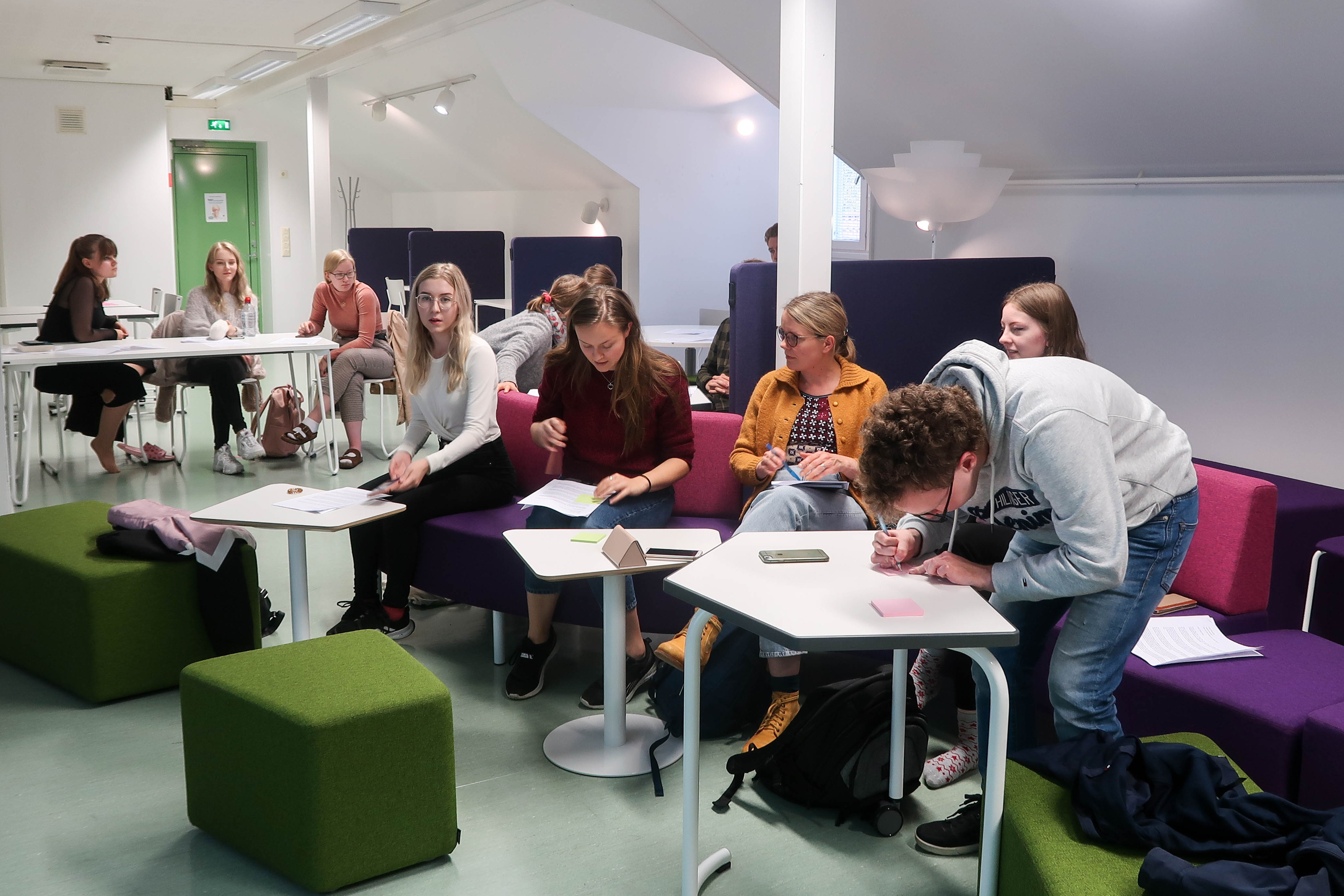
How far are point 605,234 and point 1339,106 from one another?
6.86 meters

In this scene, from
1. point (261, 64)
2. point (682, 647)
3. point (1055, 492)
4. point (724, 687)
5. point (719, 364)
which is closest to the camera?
point (1055, 492)

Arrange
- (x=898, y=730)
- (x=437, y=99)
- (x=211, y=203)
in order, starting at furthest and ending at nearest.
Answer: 1. (x=211, y=203)
2. (x=437, y=99)
3. (x=898, y=730)

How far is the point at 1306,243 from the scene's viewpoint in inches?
162

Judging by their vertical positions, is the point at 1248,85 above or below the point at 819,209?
above

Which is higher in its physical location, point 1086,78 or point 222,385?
point 1086,78

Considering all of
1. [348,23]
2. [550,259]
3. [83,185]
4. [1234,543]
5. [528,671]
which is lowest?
[528,671]

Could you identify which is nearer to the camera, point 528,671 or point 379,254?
point 528,671

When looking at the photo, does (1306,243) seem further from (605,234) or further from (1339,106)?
(605,234)

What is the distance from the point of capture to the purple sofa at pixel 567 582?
133 inches

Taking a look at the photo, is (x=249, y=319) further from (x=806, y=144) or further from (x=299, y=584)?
(x=806, y=144)

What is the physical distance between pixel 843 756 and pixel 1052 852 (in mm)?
829

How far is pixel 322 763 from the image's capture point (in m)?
2.22

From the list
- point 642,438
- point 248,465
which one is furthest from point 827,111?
point 248,465

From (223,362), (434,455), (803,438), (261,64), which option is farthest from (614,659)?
(261,64)
